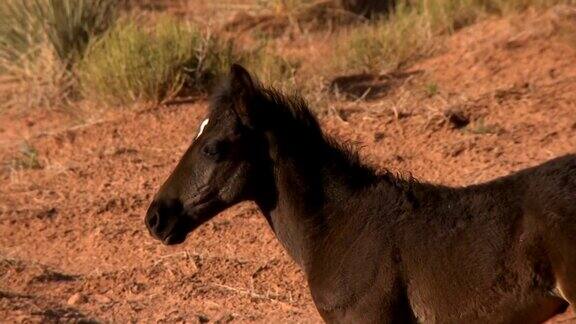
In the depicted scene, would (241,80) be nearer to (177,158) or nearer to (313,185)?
(313,185)

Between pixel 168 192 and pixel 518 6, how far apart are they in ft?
25.4

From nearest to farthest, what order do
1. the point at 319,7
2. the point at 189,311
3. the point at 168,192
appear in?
the point at 168,192
the point at 189,311
the point at 319,7

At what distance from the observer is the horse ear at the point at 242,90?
5777 millimetres

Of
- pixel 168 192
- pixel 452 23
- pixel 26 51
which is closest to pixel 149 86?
pixel 26 51

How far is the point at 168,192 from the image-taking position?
592 cm

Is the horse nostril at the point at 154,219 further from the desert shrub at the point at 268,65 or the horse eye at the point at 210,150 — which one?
the desert shrub at the point at 268,65

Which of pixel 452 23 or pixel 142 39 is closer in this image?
pixel 142 39

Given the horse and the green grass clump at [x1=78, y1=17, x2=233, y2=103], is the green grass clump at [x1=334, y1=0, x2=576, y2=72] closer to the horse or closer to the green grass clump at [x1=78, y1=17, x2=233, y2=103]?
the green grass clump at [x1=78, y1=17, x2=233, y2=103]

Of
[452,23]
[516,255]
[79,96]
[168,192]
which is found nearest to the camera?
[516,255]

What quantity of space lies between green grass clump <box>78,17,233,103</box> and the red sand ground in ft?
0.83

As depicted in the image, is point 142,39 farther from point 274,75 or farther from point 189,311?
point 189,311

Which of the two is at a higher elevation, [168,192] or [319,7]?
[168,192]

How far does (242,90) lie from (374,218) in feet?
2.92

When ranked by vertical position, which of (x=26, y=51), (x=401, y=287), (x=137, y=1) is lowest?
(x=137, y=1)
